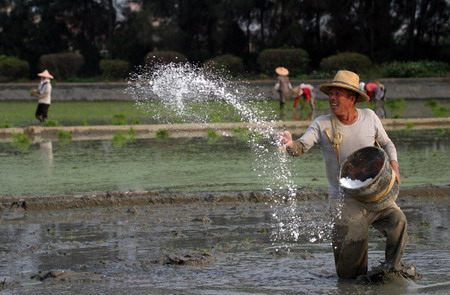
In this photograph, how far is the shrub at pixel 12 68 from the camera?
1660 inches

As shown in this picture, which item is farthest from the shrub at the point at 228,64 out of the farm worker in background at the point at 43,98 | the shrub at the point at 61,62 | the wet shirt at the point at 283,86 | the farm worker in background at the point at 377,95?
the farm worker in background at the point at 43,98

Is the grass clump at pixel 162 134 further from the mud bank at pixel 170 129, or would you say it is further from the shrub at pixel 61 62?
the shrub at pixel 61 62

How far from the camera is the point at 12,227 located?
10109mm

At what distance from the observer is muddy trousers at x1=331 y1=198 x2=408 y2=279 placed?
7055mm

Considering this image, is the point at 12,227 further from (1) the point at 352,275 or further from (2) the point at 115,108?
(2) the point at 115,108

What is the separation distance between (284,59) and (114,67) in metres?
6.98

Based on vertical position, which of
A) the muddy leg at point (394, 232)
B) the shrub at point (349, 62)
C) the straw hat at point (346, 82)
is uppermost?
the straw hat at point (346, 82)

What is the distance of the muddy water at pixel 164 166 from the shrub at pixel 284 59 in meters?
19.3

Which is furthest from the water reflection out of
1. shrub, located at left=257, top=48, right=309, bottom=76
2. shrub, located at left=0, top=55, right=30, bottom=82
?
shrub, located at left=0, top=55, right=30, bottom=82

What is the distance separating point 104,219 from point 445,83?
26894 millimetres

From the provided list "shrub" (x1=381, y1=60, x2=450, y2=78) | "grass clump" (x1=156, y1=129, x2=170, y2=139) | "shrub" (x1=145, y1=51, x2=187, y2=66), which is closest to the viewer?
"grass clump" (x1=156, y1=129, x2=170, y2=139)

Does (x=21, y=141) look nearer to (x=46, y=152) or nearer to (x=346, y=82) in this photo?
Answer: (x=46, y=152)

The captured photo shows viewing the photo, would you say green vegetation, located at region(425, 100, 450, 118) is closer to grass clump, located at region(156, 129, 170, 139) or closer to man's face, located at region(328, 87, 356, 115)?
grass clump, located at region(156, 129, 170, 139)

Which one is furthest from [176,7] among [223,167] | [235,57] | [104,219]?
[104,219]
